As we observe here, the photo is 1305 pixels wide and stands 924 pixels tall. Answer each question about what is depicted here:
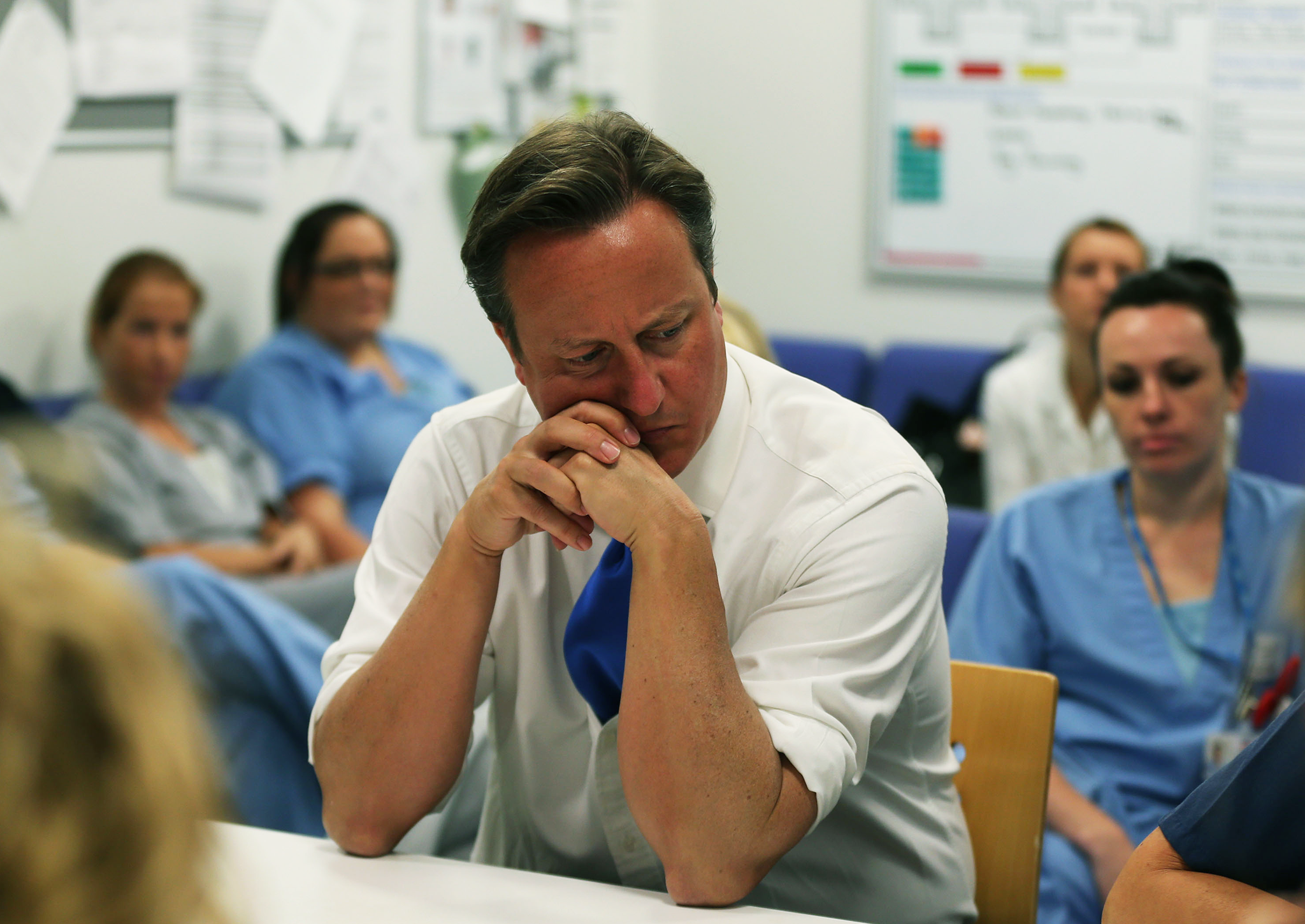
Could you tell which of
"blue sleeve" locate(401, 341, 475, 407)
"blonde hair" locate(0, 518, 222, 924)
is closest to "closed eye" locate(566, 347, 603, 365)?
"blonde hair" locate(0, 518, 222, 924)

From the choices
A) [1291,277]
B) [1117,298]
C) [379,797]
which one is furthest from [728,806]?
[1291,277]

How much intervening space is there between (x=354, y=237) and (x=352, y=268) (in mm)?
83

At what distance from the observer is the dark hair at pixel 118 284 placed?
2.66 metres

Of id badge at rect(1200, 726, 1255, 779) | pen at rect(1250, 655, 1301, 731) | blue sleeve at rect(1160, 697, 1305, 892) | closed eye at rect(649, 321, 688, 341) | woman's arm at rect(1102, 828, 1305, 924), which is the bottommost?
id badge at rect(1200, 726, 1255, 779)

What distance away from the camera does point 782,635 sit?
117 cm

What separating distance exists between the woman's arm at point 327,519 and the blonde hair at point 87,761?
2.68m

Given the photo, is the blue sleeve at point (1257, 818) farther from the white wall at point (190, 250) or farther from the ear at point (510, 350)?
the white wall at point (190, 250)

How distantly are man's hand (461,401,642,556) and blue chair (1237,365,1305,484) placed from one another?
3006mm

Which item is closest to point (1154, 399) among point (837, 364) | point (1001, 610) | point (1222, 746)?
point (1001, 610)

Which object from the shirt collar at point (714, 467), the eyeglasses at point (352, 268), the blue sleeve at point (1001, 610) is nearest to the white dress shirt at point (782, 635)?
the shirt collar at point (714, 467)

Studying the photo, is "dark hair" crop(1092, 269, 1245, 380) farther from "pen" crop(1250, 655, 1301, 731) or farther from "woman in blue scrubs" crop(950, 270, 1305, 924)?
"pen" crop(1250, 655, 1301, 731)

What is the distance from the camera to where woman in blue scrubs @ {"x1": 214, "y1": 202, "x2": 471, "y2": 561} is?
3.08m

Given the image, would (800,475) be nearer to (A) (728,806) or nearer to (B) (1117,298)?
(A) (728,806)

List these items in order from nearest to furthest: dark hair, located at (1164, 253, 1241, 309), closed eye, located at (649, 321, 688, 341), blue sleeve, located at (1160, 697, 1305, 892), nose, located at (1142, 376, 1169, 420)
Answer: blue sleeve, located at (1160, 697, 1305, 892)
closed eye, located at (649, 321, 688, 341)
nose, located at (1142, 376, 1169, 420)
dark hair, located at (1164, 253, 1241, 309)
